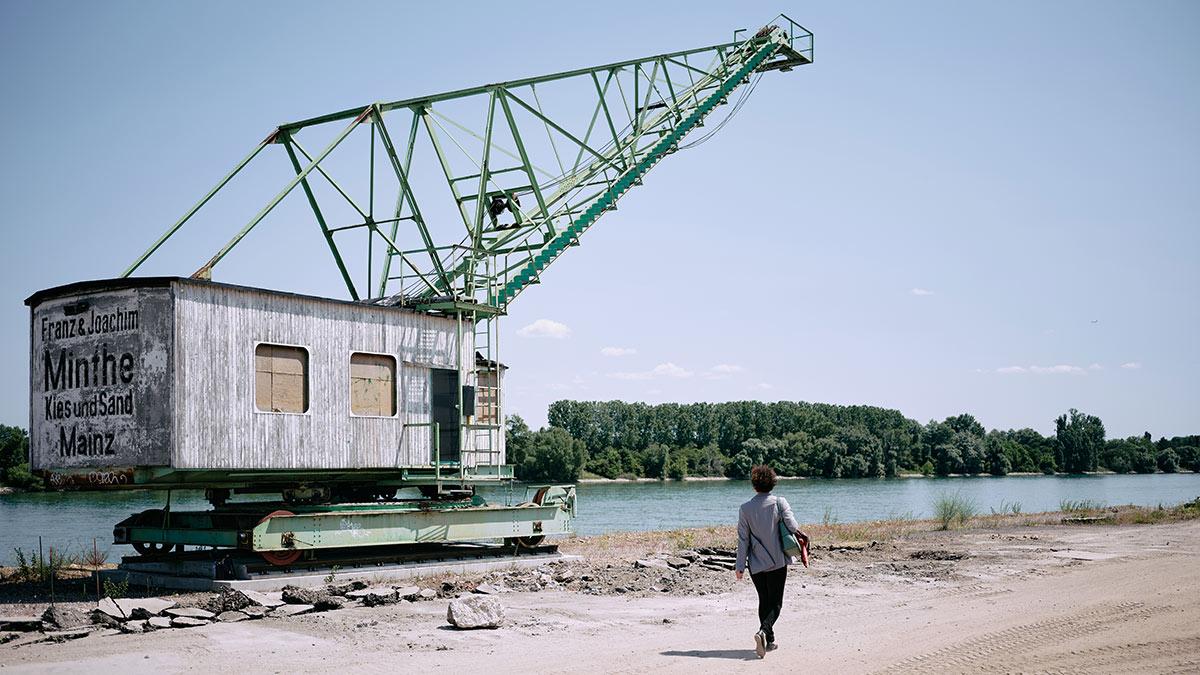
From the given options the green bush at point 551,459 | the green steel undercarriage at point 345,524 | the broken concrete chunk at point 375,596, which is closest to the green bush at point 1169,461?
the green bush at point 551,459

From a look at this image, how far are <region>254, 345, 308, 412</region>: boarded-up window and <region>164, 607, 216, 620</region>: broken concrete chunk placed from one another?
388 centimetres

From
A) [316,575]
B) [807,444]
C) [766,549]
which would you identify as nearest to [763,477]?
[766,549]

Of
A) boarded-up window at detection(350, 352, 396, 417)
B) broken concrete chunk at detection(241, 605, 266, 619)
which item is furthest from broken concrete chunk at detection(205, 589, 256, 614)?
boarded-up window at detection(350, 352, 396, 417)

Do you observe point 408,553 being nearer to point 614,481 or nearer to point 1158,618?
point 1158,618

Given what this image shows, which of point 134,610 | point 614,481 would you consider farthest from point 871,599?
point 614,481

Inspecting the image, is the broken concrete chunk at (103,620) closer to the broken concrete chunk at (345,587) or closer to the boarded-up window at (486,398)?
the broken concrete chunk at (345,587)

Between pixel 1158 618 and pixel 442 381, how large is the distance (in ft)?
35.0

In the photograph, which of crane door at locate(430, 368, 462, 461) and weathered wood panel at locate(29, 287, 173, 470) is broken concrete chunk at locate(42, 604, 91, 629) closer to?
weathered wood panel at locate(29, 287, 173, 470)

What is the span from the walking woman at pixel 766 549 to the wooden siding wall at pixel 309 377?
25.3 feet

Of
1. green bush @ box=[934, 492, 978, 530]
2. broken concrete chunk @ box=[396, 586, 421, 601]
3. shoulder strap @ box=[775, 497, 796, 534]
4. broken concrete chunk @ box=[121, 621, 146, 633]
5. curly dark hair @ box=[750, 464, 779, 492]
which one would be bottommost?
green bush @ box=[934, 492, 978, 530]

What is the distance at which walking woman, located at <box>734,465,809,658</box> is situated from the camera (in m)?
9.18

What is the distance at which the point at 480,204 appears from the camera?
18.2m

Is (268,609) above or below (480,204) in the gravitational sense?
below

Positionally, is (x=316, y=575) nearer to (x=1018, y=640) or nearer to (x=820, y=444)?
(x=1018, y=640)
